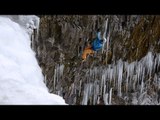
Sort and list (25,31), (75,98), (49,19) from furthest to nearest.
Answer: (75,98) < (49,19) < (25,31)

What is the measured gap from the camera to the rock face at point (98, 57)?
555cm

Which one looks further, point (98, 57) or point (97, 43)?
point (97, 43)

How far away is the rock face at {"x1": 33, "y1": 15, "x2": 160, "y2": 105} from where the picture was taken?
18.2 feet

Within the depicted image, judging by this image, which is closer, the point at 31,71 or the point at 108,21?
the point at 31,71

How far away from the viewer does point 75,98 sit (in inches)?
229

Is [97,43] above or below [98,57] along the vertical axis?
above

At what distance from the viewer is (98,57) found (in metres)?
5.71

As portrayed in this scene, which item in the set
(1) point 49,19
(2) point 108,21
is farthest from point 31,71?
(2) point 108,21

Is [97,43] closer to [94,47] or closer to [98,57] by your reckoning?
[94,47]

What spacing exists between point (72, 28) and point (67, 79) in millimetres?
787

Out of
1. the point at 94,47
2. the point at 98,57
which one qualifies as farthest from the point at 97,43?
the point at 98,57

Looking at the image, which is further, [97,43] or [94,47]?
[97,43]
